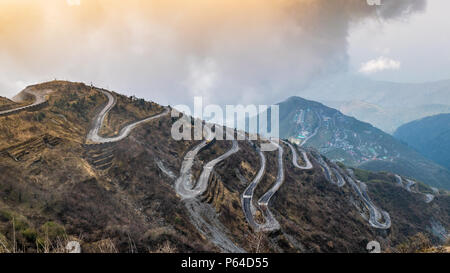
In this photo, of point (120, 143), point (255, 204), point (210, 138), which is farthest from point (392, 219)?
point (120, 143)

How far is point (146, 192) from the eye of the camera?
52.0 metres

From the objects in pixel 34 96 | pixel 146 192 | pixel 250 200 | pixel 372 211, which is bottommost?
pixel 372 211

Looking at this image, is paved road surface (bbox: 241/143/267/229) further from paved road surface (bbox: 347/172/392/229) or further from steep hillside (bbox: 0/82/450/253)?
paved road surface (bbox: 347/172/392/229)

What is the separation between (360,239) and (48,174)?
87513 mm

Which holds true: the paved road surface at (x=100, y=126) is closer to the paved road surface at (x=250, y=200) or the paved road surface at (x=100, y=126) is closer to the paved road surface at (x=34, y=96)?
the paved road surface at (x=34, y=96)

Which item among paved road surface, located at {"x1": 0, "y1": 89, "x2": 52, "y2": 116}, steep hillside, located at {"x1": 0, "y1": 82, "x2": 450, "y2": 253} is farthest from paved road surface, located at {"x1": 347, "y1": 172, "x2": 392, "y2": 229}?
paved road surface, located at {"x1": 0, "y1": 89, "x2": 52, "y2": 116}

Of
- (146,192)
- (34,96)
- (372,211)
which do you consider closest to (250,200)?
(146,192)

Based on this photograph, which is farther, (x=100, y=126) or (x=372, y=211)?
(x=372, y=211)

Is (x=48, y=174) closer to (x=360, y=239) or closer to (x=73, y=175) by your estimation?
(x=73, y=175)

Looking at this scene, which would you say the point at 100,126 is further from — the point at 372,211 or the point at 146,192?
the point at 372,211

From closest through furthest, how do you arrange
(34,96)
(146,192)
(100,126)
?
1. (146,192)
2. (100,126)
3. (34,96)

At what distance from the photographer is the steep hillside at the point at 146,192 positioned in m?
31.2

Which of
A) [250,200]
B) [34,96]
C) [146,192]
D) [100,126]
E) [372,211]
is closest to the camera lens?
[146,192]
